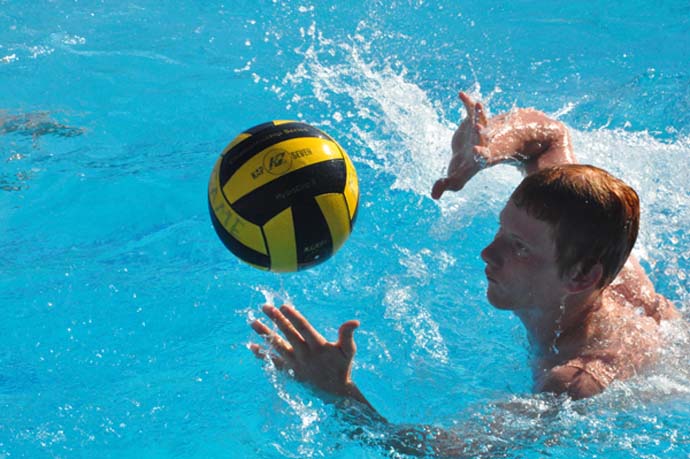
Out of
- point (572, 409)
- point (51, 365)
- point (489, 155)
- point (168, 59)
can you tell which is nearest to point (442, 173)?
point (489, 155)

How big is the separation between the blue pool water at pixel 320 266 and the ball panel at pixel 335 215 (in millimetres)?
775

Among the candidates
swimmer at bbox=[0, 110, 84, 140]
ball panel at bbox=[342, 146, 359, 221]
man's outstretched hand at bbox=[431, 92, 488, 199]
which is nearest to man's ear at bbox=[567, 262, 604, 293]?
man's outstretched hand at bbox=[431, 92, 488, 199]

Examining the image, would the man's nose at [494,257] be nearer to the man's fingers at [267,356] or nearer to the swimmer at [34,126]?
the man's fingers at [267,356]

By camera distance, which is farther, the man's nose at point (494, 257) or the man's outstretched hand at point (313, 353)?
the man's nose at point (494, 257)

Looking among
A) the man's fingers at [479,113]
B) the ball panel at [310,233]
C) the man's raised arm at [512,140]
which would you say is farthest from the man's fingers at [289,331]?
the man's fingers at [479,113]

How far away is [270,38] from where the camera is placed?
816cm

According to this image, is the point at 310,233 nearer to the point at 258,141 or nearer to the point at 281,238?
the point at 281,238

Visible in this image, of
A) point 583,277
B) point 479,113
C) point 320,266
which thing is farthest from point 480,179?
point 583,277

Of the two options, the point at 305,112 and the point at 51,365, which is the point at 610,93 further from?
the point at 51,365

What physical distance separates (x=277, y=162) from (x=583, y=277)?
1372mm

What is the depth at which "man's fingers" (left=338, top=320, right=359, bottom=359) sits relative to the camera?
3.21 metres

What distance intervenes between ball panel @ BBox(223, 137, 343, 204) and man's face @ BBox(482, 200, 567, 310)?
2.80 feet

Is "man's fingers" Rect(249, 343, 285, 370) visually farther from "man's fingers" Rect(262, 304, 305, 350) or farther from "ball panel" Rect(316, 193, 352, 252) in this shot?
"ball panel" Rect(316, 193, 352, 252)

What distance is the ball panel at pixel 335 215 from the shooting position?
3395mm
